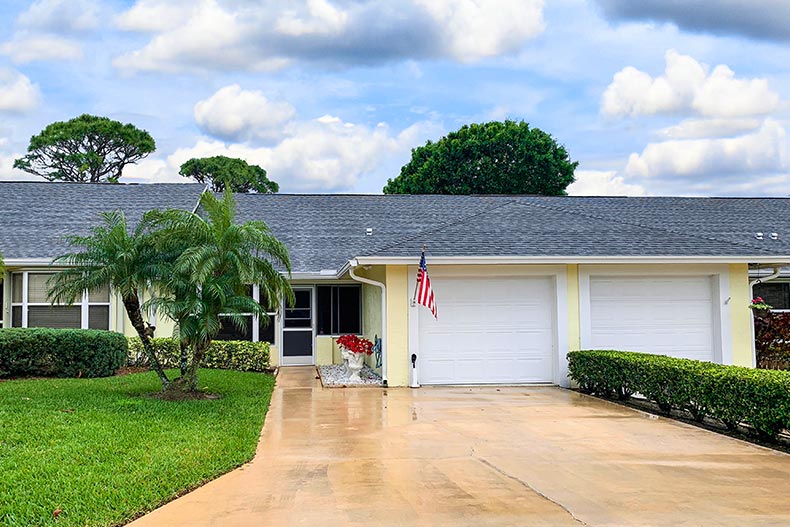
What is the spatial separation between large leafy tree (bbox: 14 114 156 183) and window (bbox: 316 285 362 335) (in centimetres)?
3131

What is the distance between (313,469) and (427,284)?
6.24m

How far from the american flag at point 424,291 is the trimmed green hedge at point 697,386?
2.95 metres

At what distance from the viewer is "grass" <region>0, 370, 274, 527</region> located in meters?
5.73

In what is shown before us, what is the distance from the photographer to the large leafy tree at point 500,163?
132ft

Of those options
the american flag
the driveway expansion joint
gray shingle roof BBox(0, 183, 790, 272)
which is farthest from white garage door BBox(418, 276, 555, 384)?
the driveway expansion joint

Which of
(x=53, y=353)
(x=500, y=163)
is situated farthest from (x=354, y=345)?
(x=500, y=163)

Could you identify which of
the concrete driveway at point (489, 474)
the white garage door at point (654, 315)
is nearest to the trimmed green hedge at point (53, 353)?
the concrete driveway at point (489, 474)

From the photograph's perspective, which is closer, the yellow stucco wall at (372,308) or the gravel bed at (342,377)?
the gravel bed at (342,377)

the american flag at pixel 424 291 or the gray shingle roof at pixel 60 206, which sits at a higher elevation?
the gray shingle roof at pixel 60 206

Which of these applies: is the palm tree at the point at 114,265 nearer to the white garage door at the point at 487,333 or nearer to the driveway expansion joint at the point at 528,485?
the white garage door at the point at 487,333

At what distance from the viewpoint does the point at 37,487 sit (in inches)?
239

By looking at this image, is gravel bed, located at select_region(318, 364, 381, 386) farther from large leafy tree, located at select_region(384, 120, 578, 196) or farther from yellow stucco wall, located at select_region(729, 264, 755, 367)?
large leafy tree, located at select_region(384, 120, 578, 196)

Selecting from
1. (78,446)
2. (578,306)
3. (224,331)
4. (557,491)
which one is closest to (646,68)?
(578,306)

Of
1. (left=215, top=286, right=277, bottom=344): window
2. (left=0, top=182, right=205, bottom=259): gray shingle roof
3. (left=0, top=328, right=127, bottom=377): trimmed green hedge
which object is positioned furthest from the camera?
(left=215, top=286, right=277, bottom=344): window
